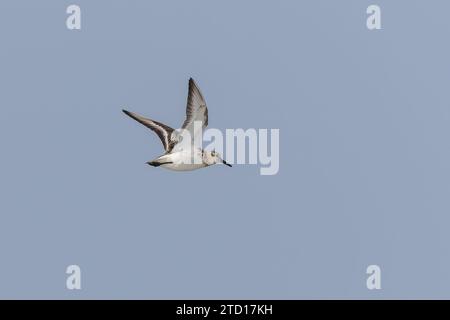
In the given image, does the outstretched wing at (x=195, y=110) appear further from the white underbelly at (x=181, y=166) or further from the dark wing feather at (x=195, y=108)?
the white underbelly at (x=181, y=166)

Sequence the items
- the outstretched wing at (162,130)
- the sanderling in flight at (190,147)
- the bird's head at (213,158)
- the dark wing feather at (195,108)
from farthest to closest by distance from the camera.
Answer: the outstretched wing at (162,130) → the bird's head at (213,158) → the sanderling in flight at (190,147) → the dark wing feather at (195,108)

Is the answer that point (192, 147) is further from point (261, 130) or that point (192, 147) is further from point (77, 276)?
point (77, 276)

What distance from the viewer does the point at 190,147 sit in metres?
23.7

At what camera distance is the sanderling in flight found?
23281mm

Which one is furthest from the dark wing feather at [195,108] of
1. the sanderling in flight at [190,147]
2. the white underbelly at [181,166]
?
the white underbelly at [181,166]

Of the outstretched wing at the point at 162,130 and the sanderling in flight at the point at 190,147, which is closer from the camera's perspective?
the sanderling in flight at the point at 190,147

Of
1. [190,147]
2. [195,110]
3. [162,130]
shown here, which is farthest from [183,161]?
[162,130]

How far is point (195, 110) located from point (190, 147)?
80 centimetres

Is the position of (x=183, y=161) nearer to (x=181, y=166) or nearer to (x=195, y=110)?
(x=181, y=166)

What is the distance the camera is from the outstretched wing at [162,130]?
2392 cm

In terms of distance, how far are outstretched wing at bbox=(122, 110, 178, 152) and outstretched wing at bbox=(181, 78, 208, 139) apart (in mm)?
480

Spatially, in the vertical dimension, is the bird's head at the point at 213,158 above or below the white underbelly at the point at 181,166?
above
